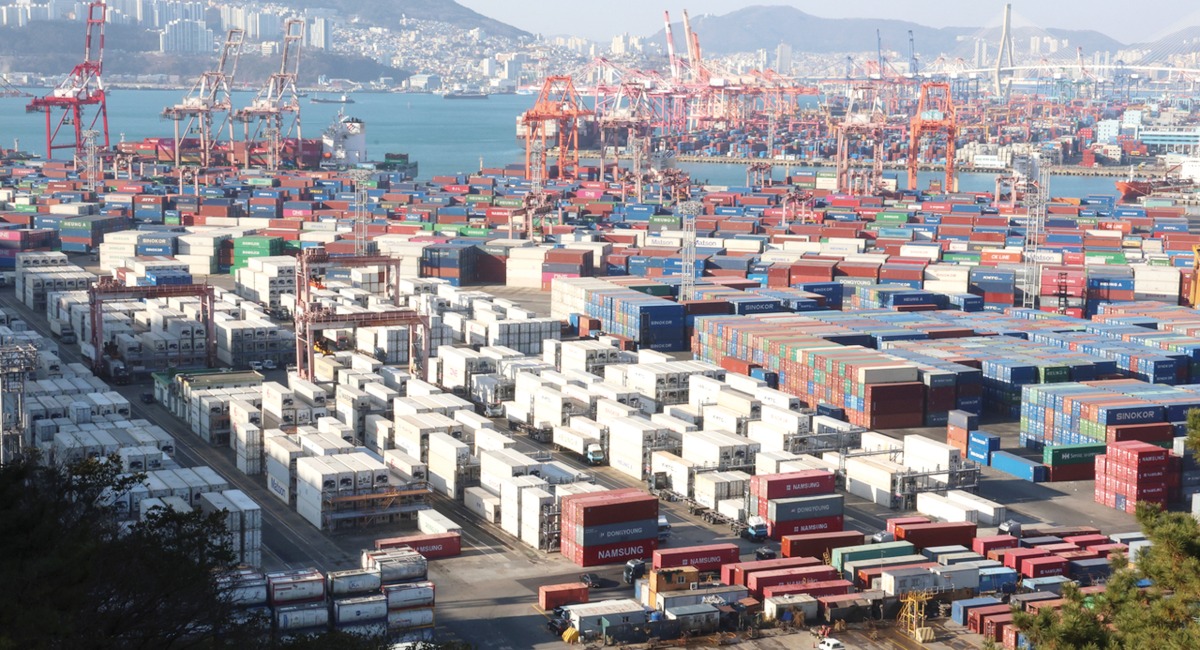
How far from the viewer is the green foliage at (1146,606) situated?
344 inches

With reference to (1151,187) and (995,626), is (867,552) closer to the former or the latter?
(995,626)

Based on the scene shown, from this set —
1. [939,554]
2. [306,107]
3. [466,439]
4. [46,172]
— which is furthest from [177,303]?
[306,107]

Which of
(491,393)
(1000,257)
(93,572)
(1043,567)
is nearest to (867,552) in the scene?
(1043,567)

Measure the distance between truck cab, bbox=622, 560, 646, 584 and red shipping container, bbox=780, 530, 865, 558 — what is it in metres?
1.73

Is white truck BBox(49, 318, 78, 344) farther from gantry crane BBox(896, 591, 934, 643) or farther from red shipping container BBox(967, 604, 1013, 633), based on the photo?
red shipping container BBox(967, 604, 1013, 633)

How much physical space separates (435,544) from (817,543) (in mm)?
4384

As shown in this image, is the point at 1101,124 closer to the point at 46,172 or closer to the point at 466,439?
the point at 46,172

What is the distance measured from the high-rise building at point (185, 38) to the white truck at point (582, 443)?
17055 centimetres

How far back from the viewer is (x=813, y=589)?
1595 cm

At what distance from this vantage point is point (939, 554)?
55.8 ft

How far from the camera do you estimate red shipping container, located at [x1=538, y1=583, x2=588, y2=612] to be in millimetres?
15711

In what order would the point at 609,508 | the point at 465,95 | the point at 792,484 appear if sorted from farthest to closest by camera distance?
the point at 465,95, the point at 792,484, the point at 609,508

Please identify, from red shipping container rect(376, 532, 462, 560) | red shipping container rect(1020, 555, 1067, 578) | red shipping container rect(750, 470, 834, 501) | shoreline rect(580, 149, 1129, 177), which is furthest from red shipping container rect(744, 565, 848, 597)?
shoreline rect(580, 149, 1129, 177)

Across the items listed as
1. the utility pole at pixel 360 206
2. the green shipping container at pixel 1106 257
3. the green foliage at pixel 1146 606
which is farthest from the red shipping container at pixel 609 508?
the green shipping container at pixel 1106 257
